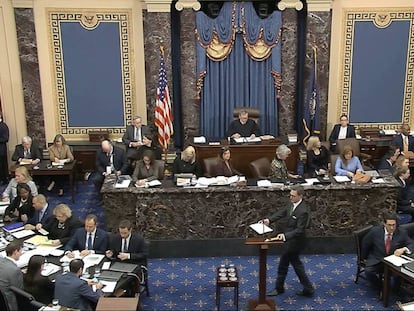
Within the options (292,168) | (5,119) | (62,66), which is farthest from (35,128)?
(292,168)

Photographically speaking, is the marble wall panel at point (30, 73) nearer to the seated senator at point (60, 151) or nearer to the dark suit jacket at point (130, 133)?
the seated senator at point (60, 151)

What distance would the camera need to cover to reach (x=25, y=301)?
6.98m

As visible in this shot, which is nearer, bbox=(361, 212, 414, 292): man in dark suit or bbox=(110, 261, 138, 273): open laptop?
bbox=(110, 261, 138, 273): open laptop

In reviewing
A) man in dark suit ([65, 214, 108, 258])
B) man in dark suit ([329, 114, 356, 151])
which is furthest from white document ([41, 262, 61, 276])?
man in dark suit ([329, 114, 356, 151])

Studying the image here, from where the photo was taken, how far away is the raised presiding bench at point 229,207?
9352 mm

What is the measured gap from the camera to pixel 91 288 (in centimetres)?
696

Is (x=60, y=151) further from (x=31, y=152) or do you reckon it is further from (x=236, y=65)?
(x=236, y=65)

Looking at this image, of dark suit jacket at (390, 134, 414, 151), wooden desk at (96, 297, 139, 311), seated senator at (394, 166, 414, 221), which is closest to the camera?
wooden desk at (96, 297, 139, 311)

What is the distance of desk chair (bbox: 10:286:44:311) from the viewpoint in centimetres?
684

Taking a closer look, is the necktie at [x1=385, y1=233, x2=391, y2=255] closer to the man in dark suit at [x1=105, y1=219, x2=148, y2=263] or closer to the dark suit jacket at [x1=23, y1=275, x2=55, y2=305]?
the man in dark suit at [x1=105, y1=219, x2=148, y2=263]

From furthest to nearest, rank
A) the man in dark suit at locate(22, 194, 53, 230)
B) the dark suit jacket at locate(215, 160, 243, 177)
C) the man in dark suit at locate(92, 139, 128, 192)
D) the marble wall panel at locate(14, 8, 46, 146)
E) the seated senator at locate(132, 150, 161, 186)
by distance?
the marble wall panel at locate(14, 8, 46, 146)
the man in dark suit at locate(92, 139, 128, 192)
the dark suit jacket at locate(215, 160, 243, 177)
the seated senator at locate(132, 150, 161, 186)
the man in dark suit at locate(22, 194, 53, 230)

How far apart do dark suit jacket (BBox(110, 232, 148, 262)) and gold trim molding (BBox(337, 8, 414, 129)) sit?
273 inches

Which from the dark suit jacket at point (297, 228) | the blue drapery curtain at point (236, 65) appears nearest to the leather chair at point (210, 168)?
the blue drapery curtain at point (236, 65)

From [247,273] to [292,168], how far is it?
3621 millimetres
